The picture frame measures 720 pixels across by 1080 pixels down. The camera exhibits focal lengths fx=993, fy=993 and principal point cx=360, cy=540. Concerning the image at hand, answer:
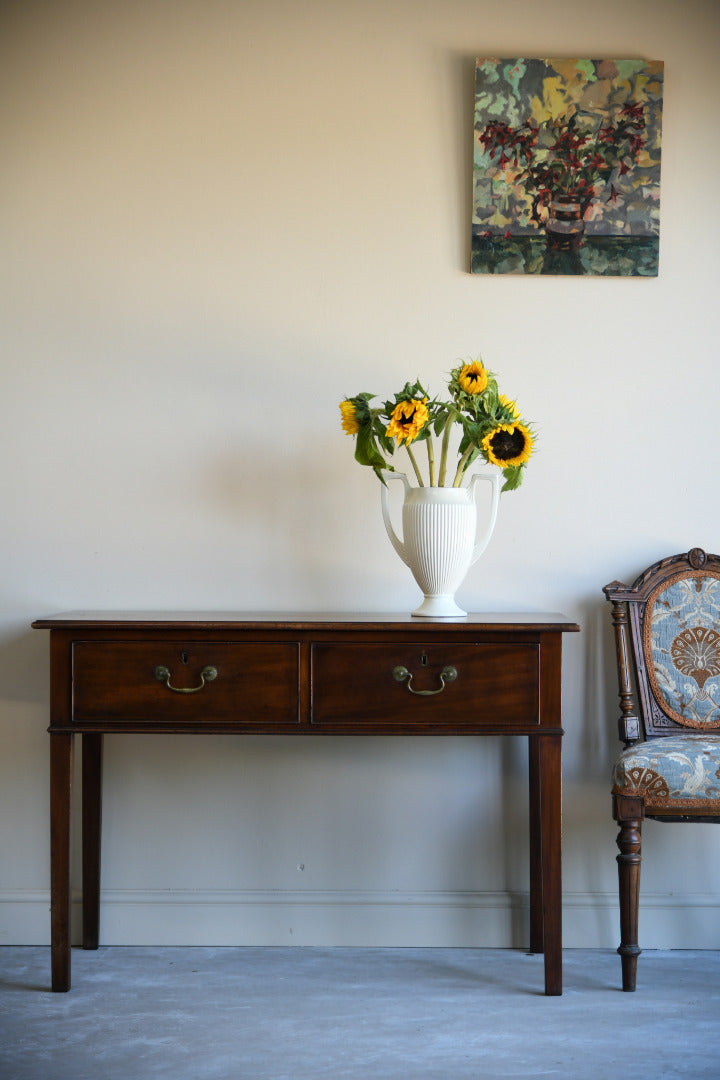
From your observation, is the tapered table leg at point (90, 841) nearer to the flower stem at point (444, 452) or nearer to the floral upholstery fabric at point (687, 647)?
the flower stem at point (444, 452)

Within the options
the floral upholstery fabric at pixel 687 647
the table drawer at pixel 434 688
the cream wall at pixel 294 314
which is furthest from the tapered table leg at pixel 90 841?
the floral upholstery fabric at pixel 687 647

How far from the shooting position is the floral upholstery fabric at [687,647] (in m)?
2.48

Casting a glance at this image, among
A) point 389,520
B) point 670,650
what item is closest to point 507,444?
point 389,520

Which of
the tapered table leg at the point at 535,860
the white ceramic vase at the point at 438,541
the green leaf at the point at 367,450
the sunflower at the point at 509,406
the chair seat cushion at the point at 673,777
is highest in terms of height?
the sunflower at the point at 509,406

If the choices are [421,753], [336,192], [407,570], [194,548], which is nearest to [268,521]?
[194,548]

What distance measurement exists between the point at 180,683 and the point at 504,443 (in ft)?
2.97

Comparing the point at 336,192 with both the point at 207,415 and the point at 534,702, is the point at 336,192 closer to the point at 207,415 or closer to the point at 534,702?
the point at 207,415

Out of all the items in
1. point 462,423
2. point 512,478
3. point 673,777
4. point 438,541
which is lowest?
point 673,777

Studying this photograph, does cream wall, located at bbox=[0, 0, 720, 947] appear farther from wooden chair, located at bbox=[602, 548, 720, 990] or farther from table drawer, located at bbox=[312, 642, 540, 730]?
table drawer, located at bbox=[312, 642, 540, 730]

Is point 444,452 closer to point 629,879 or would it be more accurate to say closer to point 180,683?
point 180,683

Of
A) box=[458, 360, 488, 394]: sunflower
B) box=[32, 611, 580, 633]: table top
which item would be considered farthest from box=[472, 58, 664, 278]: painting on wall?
box=[32, 611, 580, 633]: table top

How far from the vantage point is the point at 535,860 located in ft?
8.04

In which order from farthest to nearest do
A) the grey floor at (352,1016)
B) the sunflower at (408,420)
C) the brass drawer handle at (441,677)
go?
1. the sunflower at (408,420)
2. the brass drawer handle at (441,677)
3. the grey floor at (352,1016)

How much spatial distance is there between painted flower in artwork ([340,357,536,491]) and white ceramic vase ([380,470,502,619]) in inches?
1.8
